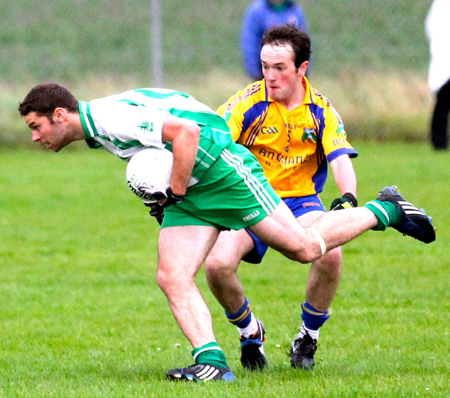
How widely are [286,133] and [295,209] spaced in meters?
0.48

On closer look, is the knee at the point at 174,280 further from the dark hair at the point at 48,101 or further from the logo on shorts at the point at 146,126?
the dark hair at the point at 48,101

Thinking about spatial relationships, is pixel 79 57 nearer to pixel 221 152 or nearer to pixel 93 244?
pixel 93 244

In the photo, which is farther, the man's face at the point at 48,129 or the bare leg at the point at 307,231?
the bare leg at the point at 307,231

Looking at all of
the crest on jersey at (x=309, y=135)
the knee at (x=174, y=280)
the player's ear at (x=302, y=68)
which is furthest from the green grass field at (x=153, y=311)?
the player's ear at (x=302, y=68)

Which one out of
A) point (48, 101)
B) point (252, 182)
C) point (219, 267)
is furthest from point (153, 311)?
point (48, 101)

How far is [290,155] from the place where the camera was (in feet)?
20.9

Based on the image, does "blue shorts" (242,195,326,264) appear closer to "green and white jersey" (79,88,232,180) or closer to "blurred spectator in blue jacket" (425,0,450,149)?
"green and white jersey" (79,88,232,180)

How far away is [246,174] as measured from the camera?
568 centimetres

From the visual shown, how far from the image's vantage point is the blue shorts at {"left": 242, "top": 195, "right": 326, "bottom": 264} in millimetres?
6257

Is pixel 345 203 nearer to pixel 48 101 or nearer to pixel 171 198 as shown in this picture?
pixel 171 198

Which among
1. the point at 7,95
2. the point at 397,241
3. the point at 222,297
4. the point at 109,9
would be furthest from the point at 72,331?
the point at 109,9

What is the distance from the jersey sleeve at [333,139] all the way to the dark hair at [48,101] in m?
1.65

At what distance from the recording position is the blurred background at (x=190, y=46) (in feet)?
65.1

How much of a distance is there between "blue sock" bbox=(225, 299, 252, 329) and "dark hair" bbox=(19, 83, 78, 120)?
164 centimetres
